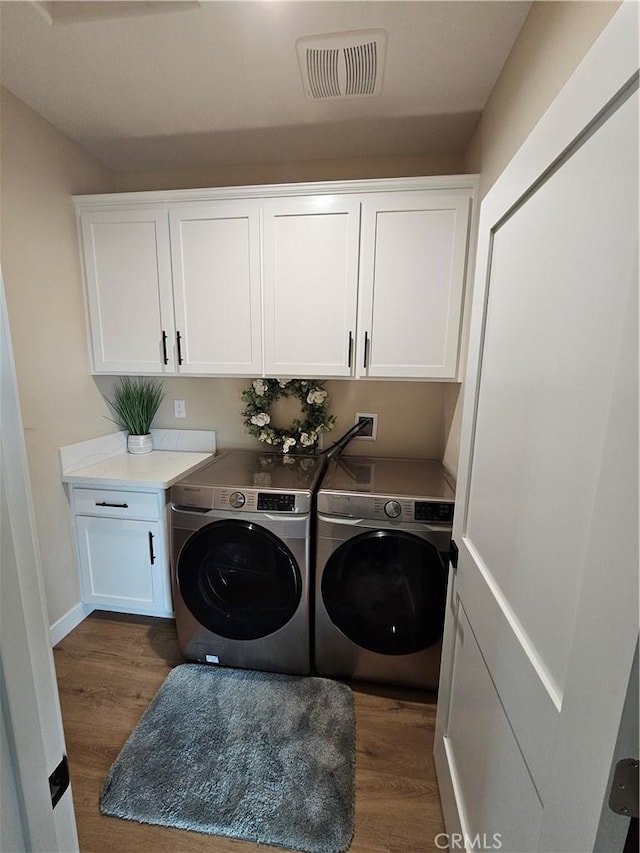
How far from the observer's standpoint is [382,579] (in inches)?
59.9

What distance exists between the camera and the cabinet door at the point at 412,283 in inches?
63.1

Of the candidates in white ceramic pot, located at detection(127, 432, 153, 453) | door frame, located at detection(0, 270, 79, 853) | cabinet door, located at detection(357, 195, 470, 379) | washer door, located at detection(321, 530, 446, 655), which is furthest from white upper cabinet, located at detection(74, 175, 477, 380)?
door frame, located at detection(0, 270, 79, 853)

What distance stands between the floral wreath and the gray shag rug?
3.94ft

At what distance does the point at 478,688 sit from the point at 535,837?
0.31m

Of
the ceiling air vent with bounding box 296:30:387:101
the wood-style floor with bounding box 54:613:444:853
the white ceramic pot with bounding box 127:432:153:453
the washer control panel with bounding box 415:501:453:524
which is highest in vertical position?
the ceiling air vent with bounding box 296:30:387:101

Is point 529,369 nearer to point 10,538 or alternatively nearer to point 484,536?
point 484,536

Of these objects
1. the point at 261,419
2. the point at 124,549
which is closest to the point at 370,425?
the point at 261,419

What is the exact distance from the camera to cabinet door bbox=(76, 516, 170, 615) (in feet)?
5.93

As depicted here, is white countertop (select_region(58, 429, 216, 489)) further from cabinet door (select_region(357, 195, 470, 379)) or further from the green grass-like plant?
cabinet door (select_region(357, 195, 470, 379))

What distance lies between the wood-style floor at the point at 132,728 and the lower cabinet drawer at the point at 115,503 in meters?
0.72

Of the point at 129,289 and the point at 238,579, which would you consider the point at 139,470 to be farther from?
the point at 129,289

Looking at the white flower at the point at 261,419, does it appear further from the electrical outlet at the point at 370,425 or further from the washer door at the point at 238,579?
the washer door at the point at 238,579

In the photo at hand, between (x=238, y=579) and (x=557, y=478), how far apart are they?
143 cm

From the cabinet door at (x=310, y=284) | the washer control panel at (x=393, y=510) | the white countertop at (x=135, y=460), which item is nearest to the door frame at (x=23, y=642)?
the washer control panel at (x=393, y=510)
